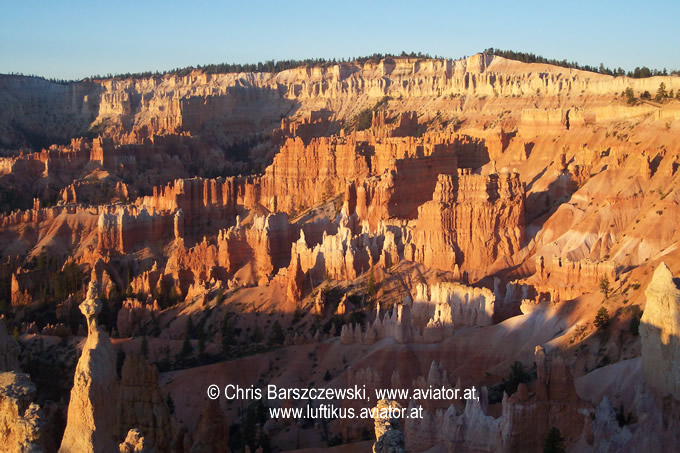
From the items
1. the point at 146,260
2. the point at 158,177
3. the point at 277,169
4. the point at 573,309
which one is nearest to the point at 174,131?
the point at 158,177

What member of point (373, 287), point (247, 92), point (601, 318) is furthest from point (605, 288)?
point (247, 92)

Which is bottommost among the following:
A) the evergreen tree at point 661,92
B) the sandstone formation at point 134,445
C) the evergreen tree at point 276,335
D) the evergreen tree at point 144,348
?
the evergreen tree at point 144,348

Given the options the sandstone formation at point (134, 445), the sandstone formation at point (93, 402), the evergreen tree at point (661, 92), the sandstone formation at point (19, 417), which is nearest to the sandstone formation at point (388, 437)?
the sandstone formation at point (93, 402)

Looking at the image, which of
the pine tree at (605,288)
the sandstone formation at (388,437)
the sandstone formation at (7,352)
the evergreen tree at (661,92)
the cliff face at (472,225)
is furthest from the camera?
the evergreen tree at (661,92)

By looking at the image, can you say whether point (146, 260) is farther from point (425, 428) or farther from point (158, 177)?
point (425, 428)

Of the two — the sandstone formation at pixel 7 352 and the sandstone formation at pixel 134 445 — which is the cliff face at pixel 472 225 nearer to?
the sandstone formation at pixel 7 352

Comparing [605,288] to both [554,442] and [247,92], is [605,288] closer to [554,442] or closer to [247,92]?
[554,442]

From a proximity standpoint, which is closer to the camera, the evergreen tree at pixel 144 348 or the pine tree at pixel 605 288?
the pine tree at pixel 605 288
